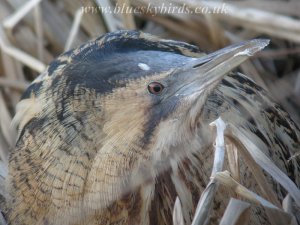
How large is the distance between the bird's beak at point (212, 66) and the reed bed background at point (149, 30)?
68 centimetres

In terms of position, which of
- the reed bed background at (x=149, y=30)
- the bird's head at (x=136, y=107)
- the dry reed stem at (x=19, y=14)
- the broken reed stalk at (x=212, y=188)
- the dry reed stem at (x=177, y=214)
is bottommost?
the reed bed background at (x=149, y=30)

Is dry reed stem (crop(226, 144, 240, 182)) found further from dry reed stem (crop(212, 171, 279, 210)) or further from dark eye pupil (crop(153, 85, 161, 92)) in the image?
dark eye pupil (crop(153, 85, 161, 92))

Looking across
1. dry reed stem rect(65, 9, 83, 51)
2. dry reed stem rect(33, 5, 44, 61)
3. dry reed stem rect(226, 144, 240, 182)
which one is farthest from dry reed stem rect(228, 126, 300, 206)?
dry reed stem rect(33, 5, 44, 61)

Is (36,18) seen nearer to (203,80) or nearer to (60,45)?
(60,45)

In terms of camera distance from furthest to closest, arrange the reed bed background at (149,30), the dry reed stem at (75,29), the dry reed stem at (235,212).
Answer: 1. the dry reed stem at (75,29)
2. the reed bed background at (149,30)
3. the dry reed stem at (235,212)

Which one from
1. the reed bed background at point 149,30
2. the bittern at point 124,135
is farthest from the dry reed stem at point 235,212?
the reed bed background at point 149,30

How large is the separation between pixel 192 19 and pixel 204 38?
7 cm

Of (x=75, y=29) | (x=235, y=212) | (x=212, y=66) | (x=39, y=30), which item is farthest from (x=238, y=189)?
(x=39, y=30)

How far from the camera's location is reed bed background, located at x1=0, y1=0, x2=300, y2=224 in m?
2.35

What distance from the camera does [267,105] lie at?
6.52 ft

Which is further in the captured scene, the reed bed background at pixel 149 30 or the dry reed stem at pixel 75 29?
the dry reed stem at pixel 75 29

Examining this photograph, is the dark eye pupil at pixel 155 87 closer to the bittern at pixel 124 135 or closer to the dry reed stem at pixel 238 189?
the bittern at pixel 124 135

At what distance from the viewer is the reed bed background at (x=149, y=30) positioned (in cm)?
235

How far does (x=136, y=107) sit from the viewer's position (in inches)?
63.7
